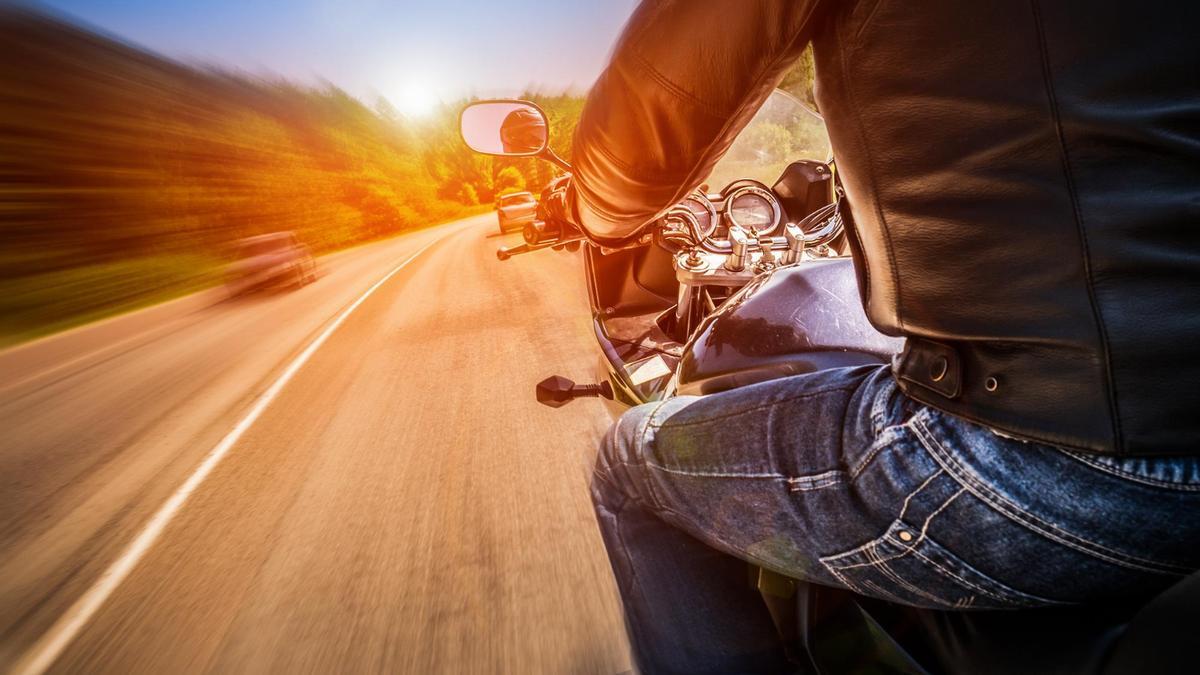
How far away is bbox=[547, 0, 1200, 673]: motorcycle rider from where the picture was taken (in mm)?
515

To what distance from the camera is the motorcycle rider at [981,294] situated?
0.52m

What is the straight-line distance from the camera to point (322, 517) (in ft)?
8.53

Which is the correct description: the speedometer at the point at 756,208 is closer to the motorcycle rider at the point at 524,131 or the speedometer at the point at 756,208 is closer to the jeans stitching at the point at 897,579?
the motorcycle rider at the point at 524,131

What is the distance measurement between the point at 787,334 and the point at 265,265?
12.4 meters

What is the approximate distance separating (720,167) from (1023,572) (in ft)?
6.93

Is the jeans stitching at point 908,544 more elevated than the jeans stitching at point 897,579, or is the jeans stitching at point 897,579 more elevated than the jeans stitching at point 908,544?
the jeans stitching at point 908,544

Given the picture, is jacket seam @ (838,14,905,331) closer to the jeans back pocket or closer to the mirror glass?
the jeans back pocket

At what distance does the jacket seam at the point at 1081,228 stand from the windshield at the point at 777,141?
5.45 ft

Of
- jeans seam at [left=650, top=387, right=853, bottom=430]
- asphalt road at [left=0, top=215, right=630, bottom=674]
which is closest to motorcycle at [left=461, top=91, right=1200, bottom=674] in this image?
jeans seam at [left=650, top=387, right=853, bottom=430]

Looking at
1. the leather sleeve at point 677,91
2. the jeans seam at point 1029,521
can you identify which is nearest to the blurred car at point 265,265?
the leather sleeve at point 677,91

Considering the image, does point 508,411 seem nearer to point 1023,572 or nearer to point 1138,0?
point 1023,572

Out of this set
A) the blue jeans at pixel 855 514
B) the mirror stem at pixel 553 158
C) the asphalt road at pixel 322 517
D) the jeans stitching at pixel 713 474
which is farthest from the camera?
the asphalt road at pixel 322 517

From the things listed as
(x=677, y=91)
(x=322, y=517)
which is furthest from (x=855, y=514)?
Result: (x=322, y=517)

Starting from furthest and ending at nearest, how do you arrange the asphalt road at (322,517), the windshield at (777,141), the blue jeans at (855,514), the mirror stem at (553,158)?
the windshield at (777,141), the asphalt road at (322,517), the mirror stem at (553,158), the blue jeans at (855,514)
